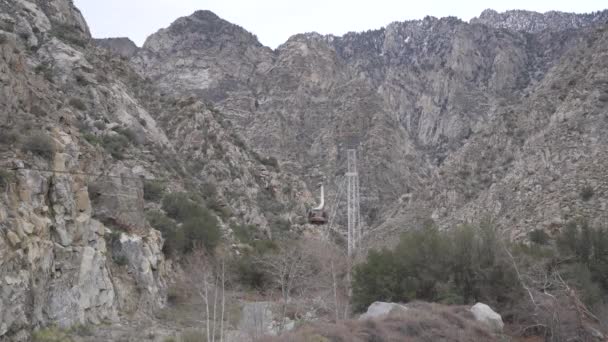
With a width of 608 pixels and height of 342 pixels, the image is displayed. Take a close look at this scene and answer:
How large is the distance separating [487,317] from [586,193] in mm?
12799

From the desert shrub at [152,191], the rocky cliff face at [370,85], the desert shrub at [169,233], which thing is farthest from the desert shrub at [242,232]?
the rocky cliff face at [370,85]

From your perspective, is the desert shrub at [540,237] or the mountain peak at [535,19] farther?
the mountain peak at [535,19]

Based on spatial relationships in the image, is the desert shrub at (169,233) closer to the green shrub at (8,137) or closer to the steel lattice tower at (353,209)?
the green shrub at (8,137)

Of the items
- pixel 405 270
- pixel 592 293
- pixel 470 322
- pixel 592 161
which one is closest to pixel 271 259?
pixel 405 270

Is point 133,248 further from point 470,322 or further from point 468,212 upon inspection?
point 468,212

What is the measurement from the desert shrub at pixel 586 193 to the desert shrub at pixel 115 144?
22099 mm

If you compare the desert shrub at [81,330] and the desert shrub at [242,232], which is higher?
the desert shrub at [242,232]

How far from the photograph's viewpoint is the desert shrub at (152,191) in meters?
27.7

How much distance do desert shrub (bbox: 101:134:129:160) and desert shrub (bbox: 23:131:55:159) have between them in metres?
9.24

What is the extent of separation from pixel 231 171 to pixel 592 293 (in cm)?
2602

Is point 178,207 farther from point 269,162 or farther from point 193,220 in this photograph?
point 269,162

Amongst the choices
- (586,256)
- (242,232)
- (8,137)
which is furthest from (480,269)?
(8,137)

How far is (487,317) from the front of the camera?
17.8 m

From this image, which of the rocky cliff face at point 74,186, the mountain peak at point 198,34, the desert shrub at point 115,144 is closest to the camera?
the rocky cliff face at point 74,186
